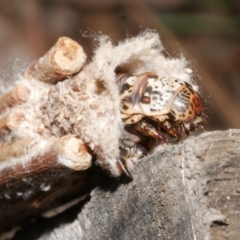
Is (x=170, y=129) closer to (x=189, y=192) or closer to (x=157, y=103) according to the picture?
(x=157, y=103)

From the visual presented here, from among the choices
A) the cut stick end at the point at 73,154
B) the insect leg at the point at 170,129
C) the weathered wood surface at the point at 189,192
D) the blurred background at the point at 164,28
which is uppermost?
the blurred background at the point at 164,28

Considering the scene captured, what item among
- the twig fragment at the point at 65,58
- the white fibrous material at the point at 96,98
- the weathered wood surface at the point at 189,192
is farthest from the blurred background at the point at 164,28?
the weathered wood surface at the point at 189,192

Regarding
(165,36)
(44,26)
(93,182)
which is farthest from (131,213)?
(44,26)

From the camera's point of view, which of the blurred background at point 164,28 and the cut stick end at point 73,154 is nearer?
the cut stick end at point 73,154

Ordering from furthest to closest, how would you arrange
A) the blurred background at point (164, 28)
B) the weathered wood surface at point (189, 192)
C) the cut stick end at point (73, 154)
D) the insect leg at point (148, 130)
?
1. the blurred background at point (164, 28)
2. the insect leg at point (148, 130)
3. the cut stick end at point (73, 154)
4. the weathered wood surface at point (189, 192)

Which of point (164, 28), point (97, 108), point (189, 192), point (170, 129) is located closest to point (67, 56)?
point (97, 108)

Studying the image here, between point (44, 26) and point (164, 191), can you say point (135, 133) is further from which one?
point (44, 26)

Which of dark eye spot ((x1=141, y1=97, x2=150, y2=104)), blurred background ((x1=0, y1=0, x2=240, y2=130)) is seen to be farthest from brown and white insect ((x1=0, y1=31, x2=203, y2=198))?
blurred background ((x1=0, y1=0, x2=240, y2=130))

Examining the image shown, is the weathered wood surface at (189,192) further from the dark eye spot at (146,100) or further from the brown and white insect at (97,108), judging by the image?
the dark eye spot at (146,100)
